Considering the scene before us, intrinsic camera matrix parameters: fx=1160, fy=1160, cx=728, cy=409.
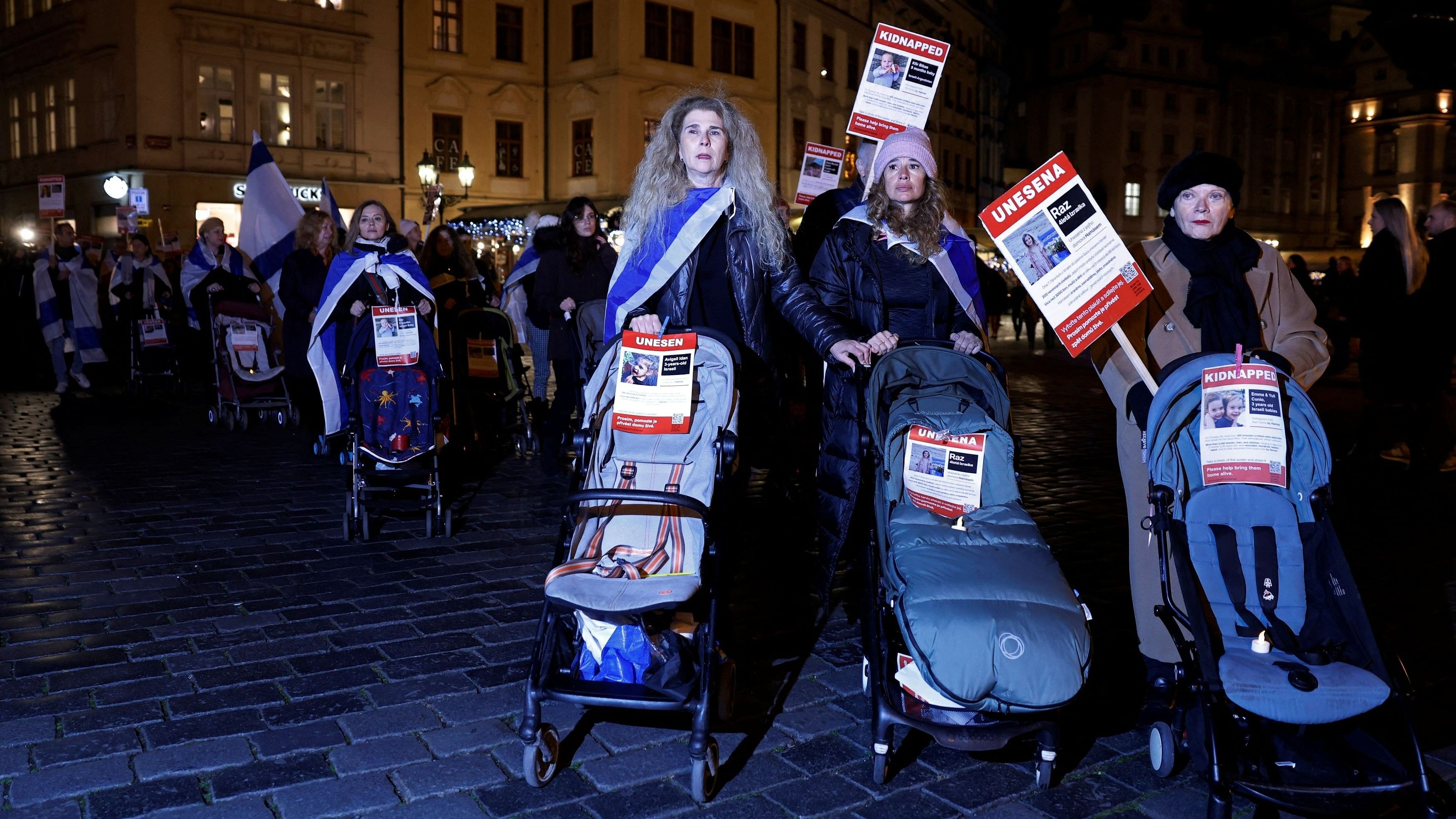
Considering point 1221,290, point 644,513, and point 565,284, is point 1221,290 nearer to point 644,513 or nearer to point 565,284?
point 644,513

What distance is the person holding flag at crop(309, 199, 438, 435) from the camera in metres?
7.46

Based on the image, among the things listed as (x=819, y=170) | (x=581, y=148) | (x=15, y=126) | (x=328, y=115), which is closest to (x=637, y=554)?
(x=819, y=170)

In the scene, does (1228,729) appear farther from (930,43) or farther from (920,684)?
(930,43)

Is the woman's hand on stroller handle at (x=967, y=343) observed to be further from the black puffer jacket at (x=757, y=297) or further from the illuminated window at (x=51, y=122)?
the illuminated window at (x=51, y=122)

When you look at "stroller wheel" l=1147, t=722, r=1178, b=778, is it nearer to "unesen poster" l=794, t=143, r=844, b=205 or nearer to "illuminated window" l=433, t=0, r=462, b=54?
"unesen poster" l=794, t=143, r=844, b=205

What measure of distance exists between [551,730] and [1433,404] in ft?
27.5

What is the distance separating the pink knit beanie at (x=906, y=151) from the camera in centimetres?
472

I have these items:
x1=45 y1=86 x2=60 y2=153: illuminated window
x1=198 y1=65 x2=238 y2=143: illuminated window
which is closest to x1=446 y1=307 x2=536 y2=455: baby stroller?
x1=198 y1=65 x2=238 y2=143: illuminated window

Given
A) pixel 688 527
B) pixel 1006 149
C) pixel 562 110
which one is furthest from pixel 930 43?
pixel 1006 149

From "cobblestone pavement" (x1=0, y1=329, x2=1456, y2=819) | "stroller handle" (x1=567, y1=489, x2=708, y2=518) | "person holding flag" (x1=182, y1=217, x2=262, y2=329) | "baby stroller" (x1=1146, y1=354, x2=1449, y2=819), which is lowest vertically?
"cobblestone pavement" (x1=0, y1=329, x2=1456, y2=819)

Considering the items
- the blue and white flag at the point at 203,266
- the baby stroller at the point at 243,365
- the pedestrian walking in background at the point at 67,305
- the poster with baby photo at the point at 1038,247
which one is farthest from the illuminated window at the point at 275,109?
the poster with baby photo at the point at 1038,247

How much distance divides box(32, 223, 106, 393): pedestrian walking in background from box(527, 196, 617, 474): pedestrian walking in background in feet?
30.3

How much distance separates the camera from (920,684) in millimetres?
3607

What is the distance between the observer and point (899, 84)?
25.7 feet
